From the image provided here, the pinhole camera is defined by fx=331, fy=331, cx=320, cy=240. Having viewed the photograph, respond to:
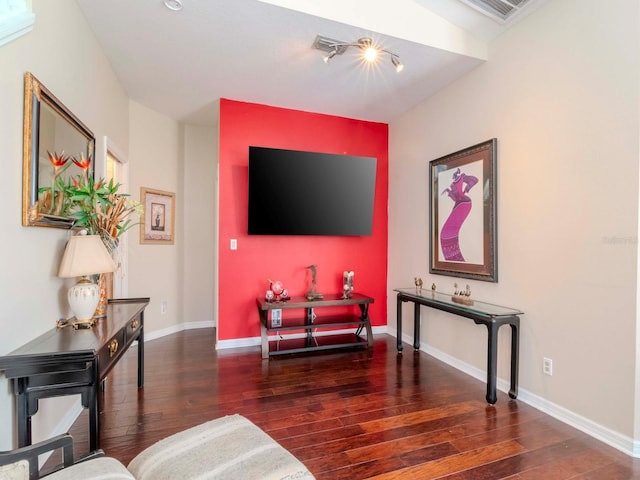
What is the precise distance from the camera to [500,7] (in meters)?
2.51

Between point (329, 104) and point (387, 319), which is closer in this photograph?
point (329, 104)

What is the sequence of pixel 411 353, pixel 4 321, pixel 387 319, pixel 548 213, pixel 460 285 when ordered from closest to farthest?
pixel 4 321, pixel 548 213, pixel 460 285, pixel 411 353, pixel 387 319

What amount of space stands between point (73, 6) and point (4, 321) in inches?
78.5

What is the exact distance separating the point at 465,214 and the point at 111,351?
2.91 m

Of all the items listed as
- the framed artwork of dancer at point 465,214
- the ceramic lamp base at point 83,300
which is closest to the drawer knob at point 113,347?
the ceramic lamp base at point 83,300

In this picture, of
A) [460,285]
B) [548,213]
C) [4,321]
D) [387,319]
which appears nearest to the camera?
[4,321]

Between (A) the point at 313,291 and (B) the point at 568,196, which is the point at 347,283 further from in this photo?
(B) the point at 568,196

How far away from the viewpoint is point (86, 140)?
2377mm

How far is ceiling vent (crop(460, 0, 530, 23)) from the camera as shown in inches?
96.0

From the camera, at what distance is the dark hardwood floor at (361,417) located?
1.78 meters

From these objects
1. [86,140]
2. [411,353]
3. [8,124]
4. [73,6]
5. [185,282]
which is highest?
[73,6]

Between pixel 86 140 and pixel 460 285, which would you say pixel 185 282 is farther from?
pixel 460 285

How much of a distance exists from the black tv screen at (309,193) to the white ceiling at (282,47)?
68cm

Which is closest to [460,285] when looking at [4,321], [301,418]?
[301,418]
